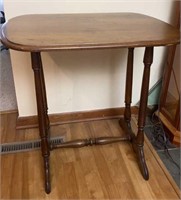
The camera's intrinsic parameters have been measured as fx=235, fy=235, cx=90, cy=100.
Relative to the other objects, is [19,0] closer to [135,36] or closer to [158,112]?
[135,36]

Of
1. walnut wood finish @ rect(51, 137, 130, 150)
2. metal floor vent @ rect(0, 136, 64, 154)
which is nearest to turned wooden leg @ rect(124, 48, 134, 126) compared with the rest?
walnut wood finish @ rect(51, 137, 130, 150)

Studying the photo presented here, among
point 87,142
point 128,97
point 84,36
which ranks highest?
point 84,36

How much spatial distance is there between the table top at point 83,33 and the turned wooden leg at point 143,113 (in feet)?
0.44

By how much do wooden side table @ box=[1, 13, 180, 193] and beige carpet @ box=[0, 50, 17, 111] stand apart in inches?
33.6

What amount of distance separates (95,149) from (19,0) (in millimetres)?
1047

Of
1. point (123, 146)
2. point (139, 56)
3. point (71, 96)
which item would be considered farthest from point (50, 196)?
point (139, 56)

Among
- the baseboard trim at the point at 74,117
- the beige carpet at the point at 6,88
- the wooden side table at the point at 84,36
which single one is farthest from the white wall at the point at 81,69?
the beige carpet at the point at 6,88

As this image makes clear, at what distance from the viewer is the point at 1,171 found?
142 centimetres

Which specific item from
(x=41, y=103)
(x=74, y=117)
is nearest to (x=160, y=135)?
(x=74, y=117)

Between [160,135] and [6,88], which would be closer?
[160,135]

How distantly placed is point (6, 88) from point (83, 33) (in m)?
1.47

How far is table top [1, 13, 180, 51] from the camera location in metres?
0.91

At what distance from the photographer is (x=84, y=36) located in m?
0.99

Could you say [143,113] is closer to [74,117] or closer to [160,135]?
[160,135]
